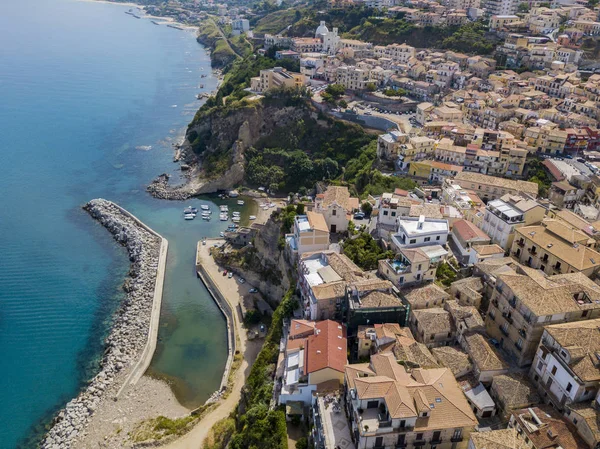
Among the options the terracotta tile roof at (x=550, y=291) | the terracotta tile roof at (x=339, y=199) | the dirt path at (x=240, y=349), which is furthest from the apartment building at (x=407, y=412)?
the terracotta tile roof at (x=339, y=199)

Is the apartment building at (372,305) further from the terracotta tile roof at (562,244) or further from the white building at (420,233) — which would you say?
the terracotta tile roof at (562,244)

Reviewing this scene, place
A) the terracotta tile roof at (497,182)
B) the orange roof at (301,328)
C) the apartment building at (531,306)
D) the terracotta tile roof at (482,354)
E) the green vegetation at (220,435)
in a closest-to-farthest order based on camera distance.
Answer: the apartment building at (531,306) < the terracotta tile roof at (482,354) < the green vegetation at (220,435) < the orange roof at (301,328) < the terracotta tile roof at (497,182)

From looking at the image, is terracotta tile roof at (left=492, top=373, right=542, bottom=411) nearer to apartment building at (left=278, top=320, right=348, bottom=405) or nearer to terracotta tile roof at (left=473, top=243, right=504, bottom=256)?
apartment building at (left=278, top=320, right=348, bottom=405)

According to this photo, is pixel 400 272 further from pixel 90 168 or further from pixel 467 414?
pixel 90 168

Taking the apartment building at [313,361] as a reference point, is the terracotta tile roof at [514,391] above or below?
above

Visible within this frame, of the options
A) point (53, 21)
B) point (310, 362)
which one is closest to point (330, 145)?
point (310, 362)

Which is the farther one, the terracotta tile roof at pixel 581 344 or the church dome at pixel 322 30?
the church dome at pixel 322 30

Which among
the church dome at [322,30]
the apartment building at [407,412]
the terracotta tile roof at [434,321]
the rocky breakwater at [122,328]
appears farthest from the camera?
the church dome at [322,30]

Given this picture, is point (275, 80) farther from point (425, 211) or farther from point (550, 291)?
point (550, 291)

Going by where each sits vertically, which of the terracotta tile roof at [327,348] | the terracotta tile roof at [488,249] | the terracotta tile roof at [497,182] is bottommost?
the terracotta tile roof at [327,348]

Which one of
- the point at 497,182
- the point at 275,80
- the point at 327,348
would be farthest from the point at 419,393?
the point at 275,80
